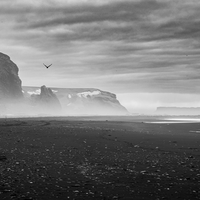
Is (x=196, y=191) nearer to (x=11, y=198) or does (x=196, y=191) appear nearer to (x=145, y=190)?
(x=145, y=190)

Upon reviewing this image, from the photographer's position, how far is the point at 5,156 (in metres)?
20.4

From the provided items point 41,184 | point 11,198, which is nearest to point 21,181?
point 41,184

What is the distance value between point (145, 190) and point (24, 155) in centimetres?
1158

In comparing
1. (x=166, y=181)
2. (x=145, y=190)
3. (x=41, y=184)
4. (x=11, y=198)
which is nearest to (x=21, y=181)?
(x=41, y=184)

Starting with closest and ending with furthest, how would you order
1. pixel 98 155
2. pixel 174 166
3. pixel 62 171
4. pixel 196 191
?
pixel 196 191 → pixel 62 171 → pixel 174 166 → pixel 98 155

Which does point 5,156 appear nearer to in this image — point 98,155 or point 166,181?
point 98,155

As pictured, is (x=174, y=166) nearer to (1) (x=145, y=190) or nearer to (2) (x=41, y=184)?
(1) (x=145, y=190)

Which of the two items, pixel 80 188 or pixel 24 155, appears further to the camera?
pixel 24 155

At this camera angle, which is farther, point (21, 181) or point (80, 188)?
point (21, 181)

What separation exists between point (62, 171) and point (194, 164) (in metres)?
8.56

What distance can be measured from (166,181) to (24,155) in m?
11.4

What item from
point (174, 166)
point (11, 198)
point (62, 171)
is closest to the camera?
point (11, 198)

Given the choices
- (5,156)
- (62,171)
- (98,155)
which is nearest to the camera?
(62,171)

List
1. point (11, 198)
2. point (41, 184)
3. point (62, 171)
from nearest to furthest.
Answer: point (11, 198)
point (41, 184)
point (62, 171)
